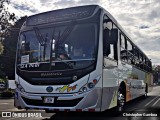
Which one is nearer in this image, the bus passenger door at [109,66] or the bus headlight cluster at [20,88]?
the bus passenger door at [109,66]

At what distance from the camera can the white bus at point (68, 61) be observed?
7066 millimetres

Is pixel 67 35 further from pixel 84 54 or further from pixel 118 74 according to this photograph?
pixel 118 74

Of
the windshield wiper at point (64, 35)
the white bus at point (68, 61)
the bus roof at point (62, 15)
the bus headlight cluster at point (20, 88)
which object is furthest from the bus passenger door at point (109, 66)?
the bus headlight cluster at point (20, 88)

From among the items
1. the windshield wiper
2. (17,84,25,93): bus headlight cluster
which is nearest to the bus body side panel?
the windshield wiper

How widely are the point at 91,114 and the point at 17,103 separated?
2616mm

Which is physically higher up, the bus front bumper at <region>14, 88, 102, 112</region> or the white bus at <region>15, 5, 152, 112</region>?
the white bus at <region>15, 5, 152, 112</region>

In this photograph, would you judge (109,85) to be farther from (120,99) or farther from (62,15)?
(62,15)

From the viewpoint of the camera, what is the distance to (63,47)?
7.47 metres

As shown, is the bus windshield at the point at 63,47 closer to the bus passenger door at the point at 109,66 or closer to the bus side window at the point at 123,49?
the bus passenger door at the point at 109,66

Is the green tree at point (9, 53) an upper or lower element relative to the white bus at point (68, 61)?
upper

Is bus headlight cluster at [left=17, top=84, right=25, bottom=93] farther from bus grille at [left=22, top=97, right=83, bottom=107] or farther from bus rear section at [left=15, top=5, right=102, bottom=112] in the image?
bus grille at [left=22, top=97, right=83, bottom=107]

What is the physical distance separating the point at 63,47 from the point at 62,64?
512mm

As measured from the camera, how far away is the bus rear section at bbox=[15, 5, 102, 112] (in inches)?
277

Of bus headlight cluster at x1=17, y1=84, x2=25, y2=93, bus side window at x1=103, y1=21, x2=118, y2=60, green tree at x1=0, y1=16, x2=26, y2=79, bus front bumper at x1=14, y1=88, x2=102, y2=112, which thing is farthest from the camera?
green tree at x1=0, y1=16, x2=26, y2=79
